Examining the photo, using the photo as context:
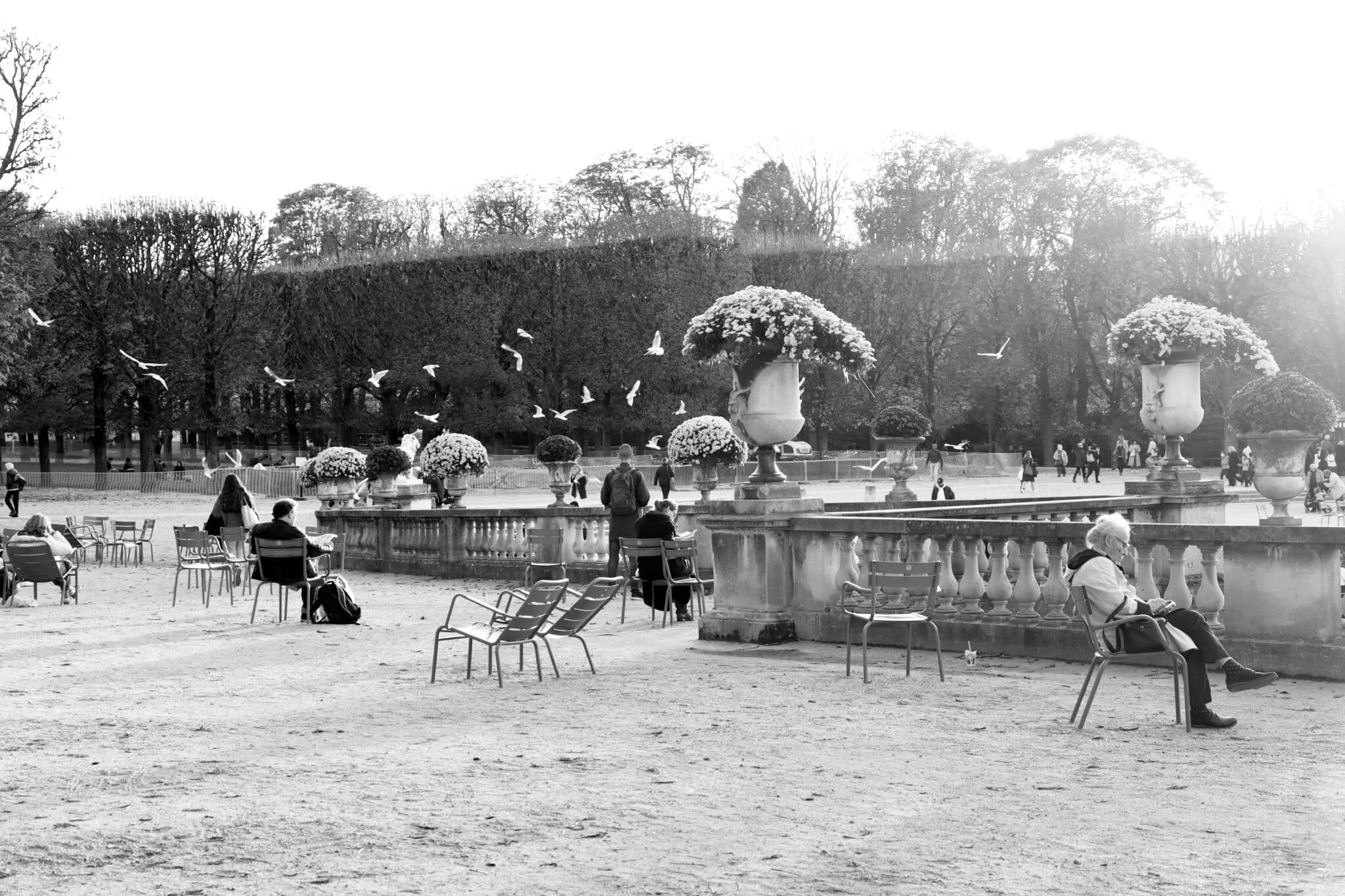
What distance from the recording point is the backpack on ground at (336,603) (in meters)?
13.5

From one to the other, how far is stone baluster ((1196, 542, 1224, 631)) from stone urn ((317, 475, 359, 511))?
16768 millimetres

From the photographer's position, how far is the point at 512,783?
6.52 meters

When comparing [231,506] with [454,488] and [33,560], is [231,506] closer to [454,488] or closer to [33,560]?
[33,560]

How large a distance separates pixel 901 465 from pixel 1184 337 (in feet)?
20.1

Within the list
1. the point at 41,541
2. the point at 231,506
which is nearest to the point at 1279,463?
the point at 231,506

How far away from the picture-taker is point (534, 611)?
31.6ft

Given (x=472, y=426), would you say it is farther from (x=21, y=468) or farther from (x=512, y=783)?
(x=512, y=783)

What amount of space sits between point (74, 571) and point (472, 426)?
39.7 m

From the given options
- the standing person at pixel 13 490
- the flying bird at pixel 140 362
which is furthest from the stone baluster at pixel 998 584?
the flying bird at pixel 140 362

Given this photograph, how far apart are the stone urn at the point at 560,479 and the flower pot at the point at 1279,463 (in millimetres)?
11808

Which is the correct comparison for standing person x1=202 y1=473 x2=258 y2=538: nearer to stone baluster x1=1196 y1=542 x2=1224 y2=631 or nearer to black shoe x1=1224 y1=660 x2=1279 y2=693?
stone baluster x1=1196 y1=542 x2=1224 y2=631

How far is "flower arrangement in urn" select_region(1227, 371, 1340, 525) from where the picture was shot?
14016mm

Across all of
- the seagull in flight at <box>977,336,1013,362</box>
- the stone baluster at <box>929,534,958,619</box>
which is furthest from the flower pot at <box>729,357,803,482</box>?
the seagull in flight at <box>977,336,1013,362</box>

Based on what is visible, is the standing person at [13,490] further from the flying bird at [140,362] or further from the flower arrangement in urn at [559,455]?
the flower arrangement in urn at [559,455]
